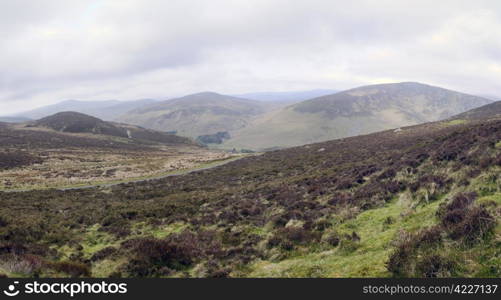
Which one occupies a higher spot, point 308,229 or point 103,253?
point 308,229

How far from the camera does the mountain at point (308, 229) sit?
9.13 metres

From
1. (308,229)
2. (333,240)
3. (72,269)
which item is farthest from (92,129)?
(333,240)

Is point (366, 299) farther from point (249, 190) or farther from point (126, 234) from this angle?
point (249, 190)

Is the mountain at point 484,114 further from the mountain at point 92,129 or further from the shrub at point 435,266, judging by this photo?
the mountain at point 92,129

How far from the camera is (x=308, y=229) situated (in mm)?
14305

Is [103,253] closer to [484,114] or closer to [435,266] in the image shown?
[435,266]

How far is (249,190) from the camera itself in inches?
1107

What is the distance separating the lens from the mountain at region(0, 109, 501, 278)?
29.9 feet

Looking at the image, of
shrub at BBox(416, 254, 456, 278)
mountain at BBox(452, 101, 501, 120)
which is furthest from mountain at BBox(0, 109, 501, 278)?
mountain at BBox(452, 101, 501, 120)

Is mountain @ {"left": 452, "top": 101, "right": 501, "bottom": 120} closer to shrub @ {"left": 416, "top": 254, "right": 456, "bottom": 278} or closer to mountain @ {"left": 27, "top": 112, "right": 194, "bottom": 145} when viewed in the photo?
shrub @ {"left": 416, "top": 254, "right": 456, "bottom": 278}

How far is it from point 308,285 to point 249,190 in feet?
67.0

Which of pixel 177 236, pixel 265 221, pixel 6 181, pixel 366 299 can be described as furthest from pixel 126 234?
pixel 6 181

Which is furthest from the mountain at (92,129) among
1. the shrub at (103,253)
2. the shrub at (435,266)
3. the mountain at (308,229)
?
the shrub at (435,266)

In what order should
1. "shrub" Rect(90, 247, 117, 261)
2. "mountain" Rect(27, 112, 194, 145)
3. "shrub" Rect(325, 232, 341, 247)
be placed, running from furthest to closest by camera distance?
1. "mountain" Rect(27, 112, 194, 145)
2. "shrub" Rect(90, 247, 117, 261)
3. "shrub" Rect(325, 232, 341, 247)
